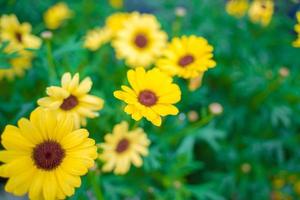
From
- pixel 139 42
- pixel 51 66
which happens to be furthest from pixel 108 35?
pixel 51 66

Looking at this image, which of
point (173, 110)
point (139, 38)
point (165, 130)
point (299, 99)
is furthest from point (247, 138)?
point (173, 110)

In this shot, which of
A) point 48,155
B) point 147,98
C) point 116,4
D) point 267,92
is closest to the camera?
point 48,155

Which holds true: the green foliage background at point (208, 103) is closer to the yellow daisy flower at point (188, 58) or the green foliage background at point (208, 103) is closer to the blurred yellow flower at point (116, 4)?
the blurred yellow flower at point (116, 4)

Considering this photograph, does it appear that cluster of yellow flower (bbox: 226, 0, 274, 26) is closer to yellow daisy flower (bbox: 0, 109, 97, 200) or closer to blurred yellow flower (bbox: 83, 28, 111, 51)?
blurred yellow flower (bbox: 83, 28, 111, 51)

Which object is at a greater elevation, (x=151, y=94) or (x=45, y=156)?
(x=151, y=94)

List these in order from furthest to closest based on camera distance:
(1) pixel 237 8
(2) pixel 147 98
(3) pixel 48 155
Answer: (1) pixel 237 8 < (2) pixel 147 98 < (3) pixel 48 155

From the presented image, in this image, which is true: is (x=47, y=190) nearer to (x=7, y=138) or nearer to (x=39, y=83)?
(x=7, y=138)

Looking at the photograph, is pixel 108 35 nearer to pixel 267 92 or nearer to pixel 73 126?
pixel 267 92
